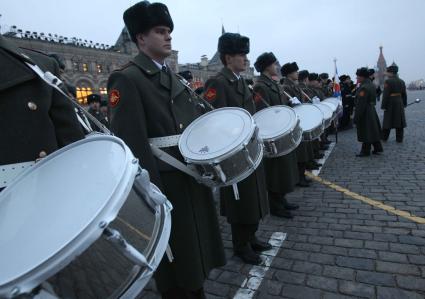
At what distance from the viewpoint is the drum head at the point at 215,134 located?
88.0 inches

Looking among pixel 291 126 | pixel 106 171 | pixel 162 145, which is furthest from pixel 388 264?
pixel 106 171

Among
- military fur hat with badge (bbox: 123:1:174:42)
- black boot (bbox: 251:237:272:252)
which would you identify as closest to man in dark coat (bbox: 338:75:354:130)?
black boot (bbox: 251:237:272:252)

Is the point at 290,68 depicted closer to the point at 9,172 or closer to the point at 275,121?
the point at 275,121

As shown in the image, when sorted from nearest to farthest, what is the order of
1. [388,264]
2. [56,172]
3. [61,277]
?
[61,277] < [56,172] < [388,264]

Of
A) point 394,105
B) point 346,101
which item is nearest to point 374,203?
point 394,105

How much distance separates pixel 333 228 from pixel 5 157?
3812mm

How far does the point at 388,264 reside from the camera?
3.14 meters

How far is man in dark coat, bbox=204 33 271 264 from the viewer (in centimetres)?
338

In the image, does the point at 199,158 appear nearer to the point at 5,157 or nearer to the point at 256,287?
the point at 5,157

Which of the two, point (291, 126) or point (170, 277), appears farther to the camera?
point (291, 126)

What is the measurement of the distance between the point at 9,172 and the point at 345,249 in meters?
3.37

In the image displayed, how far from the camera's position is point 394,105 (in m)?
9.94

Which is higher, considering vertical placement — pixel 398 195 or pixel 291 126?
pixel 291 126

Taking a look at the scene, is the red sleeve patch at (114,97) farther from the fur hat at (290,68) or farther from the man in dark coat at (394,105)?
the man in dark coat at (394,105)
